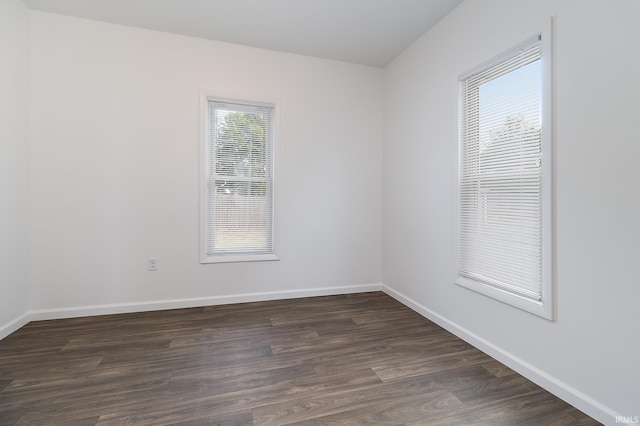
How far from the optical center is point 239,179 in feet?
10.5

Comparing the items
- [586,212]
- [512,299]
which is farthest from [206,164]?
[586,212]

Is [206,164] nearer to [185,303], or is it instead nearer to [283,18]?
[185,303]

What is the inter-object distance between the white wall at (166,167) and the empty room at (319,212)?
2cm

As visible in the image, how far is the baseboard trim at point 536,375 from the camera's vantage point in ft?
4.76

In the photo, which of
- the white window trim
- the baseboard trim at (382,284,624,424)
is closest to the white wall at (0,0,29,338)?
the white window trim

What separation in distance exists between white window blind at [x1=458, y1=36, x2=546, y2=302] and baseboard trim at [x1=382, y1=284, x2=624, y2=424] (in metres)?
0.43

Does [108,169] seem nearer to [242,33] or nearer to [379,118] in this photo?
[242,33]

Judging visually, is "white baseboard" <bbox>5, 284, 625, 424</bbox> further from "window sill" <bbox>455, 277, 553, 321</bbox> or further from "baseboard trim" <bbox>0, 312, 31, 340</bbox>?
"window sill" <bbox>455, 277, 553, 321</bbox>

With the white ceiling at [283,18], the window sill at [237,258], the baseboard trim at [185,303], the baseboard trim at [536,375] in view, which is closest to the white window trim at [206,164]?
the window sill at [237,258]

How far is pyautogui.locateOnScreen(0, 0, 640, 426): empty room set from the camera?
1.49 meters

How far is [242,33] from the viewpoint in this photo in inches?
113

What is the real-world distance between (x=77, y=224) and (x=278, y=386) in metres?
2.43

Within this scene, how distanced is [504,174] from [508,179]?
47 mm

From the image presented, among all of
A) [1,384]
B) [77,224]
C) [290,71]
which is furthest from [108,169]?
[290,71]
